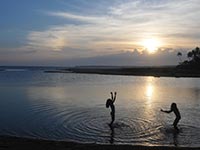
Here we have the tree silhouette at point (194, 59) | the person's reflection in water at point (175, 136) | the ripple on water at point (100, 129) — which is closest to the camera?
the person's reflection in water at point (175, 136)

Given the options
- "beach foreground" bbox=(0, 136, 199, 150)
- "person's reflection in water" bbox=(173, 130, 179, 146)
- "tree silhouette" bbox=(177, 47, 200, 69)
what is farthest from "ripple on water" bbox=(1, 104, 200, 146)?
"tree silhouette" bbox=(177, 47, 200, 69)

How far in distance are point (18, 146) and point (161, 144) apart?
261 inches

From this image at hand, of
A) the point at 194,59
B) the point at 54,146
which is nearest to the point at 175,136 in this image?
the point at 54,146

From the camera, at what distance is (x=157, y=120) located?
22422 millimetres

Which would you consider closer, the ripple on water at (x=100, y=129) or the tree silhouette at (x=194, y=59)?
the ripple on water at (x=100, y=129)

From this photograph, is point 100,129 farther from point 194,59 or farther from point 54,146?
point 194,59

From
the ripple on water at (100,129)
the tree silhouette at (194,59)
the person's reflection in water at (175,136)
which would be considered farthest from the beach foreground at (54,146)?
the tree silhouette at (194,59)

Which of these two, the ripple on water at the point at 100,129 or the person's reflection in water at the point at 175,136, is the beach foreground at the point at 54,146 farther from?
the ripple on water at the point at 100,129

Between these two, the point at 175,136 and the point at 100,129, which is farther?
the point at 100,129

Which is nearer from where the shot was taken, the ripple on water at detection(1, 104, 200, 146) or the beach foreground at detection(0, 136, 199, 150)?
the beach foreground at detection(0, 136, 199, 150)

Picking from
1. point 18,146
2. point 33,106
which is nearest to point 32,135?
point 18,146

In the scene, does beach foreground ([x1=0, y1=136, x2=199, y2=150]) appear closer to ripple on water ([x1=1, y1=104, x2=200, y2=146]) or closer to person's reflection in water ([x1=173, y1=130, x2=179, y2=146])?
person's reflection in water ([x1=173, y1=130, x2=179, y2=146])

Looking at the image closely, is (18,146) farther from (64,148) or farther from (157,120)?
(157,120)

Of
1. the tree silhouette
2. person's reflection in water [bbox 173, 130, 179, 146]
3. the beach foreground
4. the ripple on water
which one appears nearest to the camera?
the beach foreground
